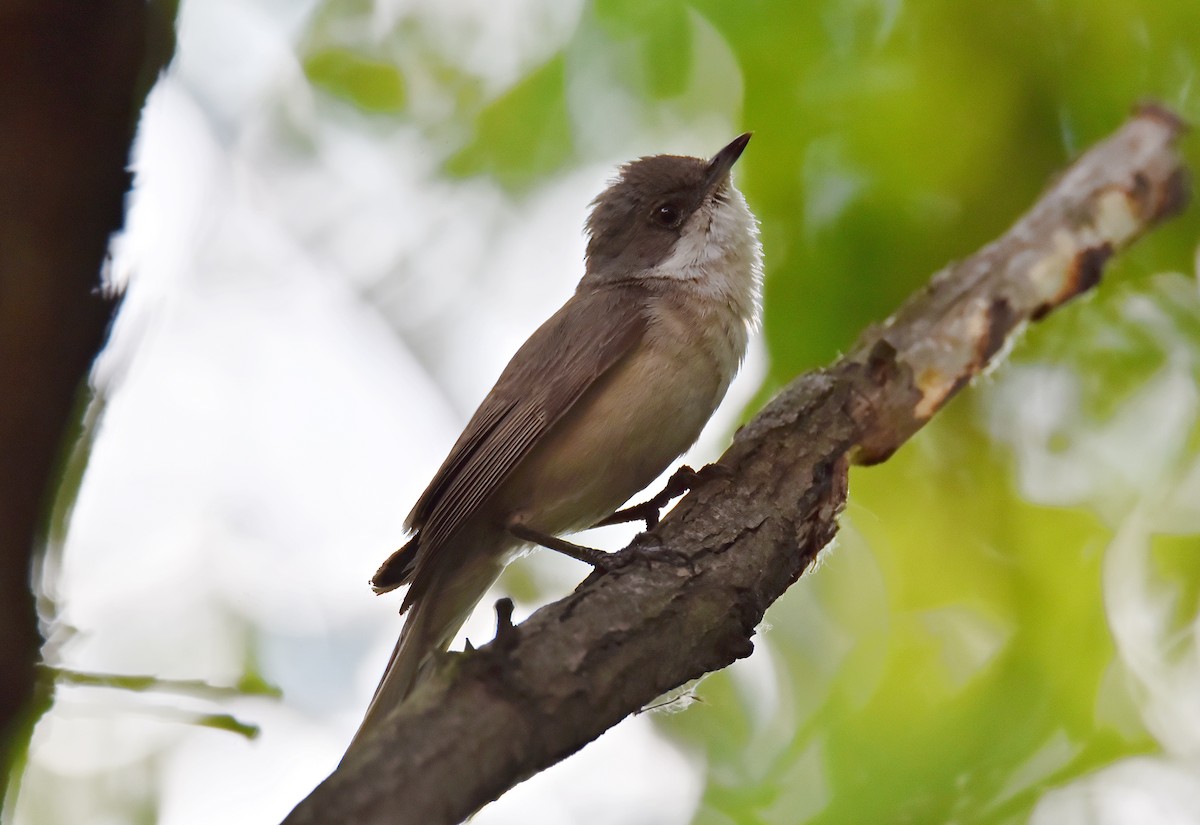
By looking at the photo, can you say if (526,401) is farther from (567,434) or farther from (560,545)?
(560,545)

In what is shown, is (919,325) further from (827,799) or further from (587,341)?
(827,799)

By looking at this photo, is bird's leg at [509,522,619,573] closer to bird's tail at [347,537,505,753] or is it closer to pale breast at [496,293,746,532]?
pale breast at [496,293,746,532]

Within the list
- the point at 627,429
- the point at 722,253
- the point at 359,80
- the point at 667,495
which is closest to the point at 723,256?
the point at 722,253

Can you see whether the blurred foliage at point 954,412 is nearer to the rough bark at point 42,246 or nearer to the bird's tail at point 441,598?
the bird's tail at point 441,598

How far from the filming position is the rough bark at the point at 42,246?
1.23m

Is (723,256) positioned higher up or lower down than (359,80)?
lower down

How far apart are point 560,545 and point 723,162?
2423 millimetres

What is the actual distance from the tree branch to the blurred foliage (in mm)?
494

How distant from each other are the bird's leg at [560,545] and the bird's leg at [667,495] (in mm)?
294

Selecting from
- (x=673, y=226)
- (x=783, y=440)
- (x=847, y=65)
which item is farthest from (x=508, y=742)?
(x=847, y=65)

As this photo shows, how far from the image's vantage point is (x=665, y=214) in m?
6.04

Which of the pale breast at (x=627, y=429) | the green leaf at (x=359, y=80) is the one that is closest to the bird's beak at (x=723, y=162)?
the pale breast at (x=627, y=429)

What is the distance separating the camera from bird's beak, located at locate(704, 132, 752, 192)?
5832 millimetres

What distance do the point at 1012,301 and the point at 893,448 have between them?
1.13 m
